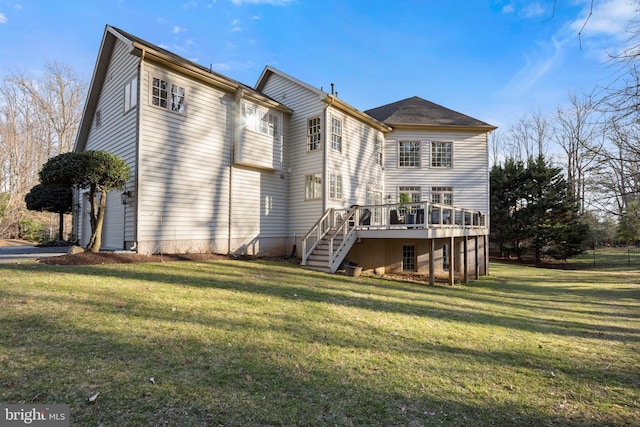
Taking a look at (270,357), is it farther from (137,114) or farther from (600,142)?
(137,114)

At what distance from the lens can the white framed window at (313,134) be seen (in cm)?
1327

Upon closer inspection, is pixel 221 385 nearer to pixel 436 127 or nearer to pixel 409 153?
pixel 409 153

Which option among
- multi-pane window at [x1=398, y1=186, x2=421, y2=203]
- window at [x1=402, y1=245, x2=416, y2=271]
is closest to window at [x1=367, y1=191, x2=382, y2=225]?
multi-pane window at [x1=398, y1=186, x2=421, y2=203]

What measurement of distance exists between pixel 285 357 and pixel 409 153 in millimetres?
15437

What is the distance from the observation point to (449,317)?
643cm

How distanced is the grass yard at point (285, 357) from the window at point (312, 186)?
6.78 m

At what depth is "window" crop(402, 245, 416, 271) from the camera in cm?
1539

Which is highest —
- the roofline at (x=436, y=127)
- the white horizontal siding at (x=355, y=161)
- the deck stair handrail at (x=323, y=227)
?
the roofline at (x=436, y=127)

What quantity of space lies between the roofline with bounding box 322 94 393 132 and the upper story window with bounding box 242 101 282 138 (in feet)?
7.79

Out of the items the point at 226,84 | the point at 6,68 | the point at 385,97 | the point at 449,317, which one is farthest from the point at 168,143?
the point at 6,68

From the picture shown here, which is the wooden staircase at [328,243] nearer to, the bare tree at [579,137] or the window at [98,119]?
the bare tree at [579,137]

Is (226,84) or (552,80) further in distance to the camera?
(226,84)

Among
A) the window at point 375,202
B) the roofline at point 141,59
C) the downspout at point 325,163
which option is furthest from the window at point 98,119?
the window at point 375,202

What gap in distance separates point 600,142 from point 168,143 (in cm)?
1141
